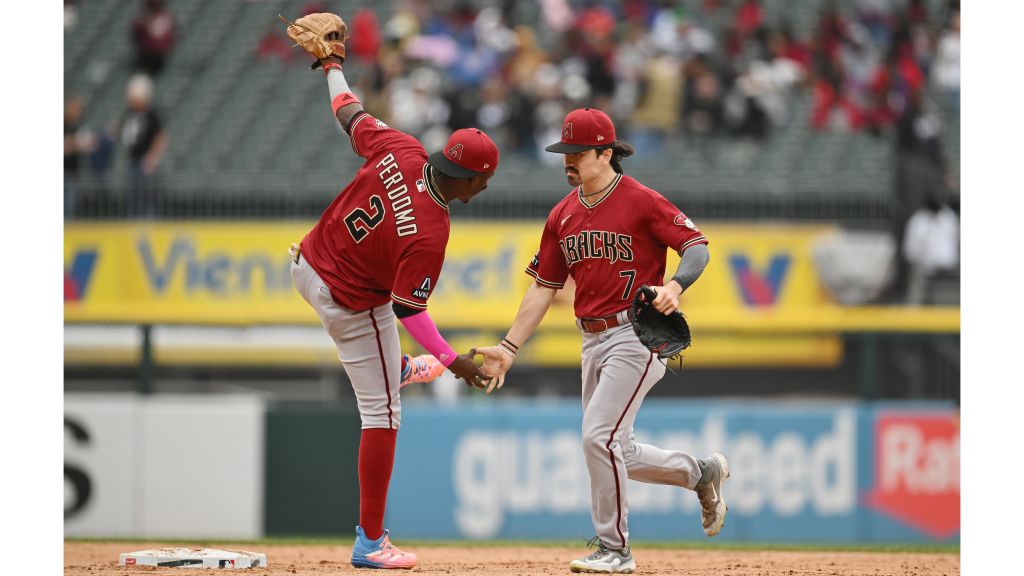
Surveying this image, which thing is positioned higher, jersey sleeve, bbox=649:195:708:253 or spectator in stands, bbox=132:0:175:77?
spectator in stands, bbox=132:0:175:77

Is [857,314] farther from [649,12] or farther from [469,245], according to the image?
[649,12]

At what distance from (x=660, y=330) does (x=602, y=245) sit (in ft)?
1.57

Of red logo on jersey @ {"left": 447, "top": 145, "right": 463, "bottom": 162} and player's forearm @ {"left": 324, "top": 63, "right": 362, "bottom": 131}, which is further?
player's forearm @ {"left": 324, "top": 63, "right": 362, "bottom": 131}

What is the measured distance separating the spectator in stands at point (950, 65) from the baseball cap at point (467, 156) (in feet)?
37.4

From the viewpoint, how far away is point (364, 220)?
6.42 meters

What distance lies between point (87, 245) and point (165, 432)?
451 centimetres

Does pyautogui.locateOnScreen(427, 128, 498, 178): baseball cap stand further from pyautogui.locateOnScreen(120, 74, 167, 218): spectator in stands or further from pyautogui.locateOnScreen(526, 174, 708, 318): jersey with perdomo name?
pyautogui.locateOnScreen(120, 74, 167, 218): spectator in stands

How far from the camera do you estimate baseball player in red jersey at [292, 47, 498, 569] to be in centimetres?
629

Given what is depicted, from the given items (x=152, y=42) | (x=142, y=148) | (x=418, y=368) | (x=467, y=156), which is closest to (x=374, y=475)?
(x=418, y=368)

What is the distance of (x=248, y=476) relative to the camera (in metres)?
9.97

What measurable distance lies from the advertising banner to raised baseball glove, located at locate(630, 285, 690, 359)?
11.7ft

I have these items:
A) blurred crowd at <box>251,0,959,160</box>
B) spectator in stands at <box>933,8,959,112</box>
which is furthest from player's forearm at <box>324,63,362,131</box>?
spectator in stands at <box>933,8,959,112</box>

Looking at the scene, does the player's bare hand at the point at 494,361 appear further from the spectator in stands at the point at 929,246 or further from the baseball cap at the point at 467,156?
the spectator in stands at the point at 929,246

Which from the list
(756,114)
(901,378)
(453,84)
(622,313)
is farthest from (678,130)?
(622,313)
